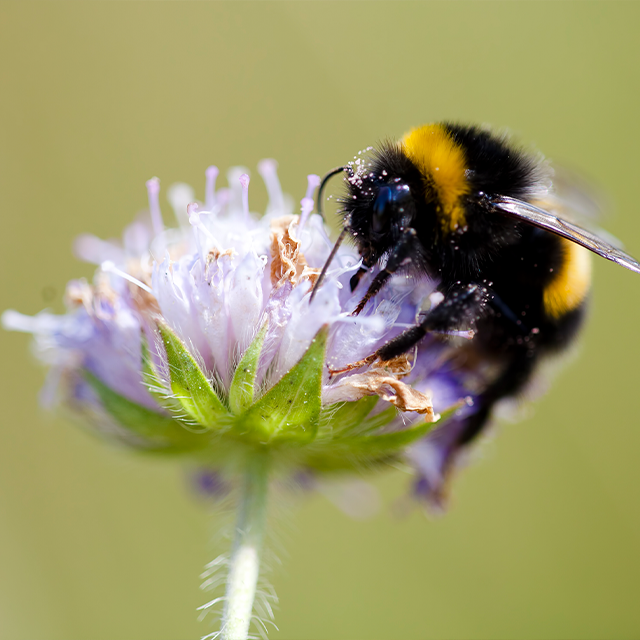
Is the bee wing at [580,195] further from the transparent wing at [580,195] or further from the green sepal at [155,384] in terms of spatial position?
the green sepal at [155,384]

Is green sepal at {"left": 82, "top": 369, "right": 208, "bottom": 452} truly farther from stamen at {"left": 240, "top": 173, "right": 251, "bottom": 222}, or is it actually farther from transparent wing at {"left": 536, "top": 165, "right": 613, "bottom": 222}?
transparent wing at {"left": 536, "top": 165, "right": 613, "bottom": 222}

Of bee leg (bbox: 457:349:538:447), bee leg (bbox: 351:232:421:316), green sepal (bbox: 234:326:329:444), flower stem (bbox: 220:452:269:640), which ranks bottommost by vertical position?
flower stem (bbox: 220:452:269:640)

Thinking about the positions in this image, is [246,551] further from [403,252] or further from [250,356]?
[403,252]

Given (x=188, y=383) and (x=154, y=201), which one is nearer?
(x=188, y=383)

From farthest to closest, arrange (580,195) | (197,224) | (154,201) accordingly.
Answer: (580,195) < (154,201) < (197,224)

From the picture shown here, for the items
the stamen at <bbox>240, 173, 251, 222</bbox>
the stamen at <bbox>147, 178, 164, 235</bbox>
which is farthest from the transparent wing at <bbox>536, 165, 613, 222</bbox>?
the stamen at <bbox>147, 178, 164, 235</bbox>

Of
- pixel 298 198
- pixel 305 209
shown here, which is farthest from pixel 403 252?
pixel 298 198

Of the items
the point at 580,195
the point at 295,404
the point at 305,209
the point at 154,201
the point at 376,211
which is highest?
the point at 580,195

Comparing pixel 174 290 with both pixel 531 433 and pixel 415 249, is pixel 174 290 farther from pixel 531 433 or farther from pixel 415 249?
pixel 531 433
